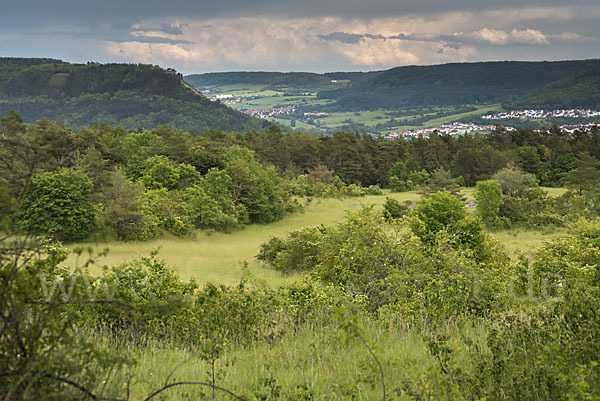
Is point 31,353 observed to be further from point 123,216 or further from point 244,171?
point 244,171

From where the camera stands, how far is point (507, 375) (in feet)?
12.2

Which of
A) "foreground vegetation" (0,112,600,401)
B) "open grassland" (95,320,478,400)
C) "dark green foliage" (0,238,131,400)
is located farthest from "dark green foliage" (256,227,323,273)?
"dark green foliage" (0,238,131,400)

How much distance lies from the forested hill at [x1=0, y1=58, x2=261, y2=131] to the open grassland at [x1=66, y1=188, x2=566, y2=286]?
107 m

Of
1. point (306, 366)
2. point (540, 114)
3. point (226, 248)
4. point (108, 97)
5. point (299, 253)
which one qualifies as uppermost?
point (108, 97)

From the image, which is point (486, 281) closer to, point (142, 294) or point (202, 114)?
point (142, 294)

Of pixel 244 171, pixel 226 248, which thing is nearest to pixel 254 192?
pixel 244 171

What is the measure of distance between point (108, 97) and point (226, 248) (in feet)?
503

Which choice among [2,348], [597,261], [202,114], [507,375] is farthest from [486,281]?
[202,114]

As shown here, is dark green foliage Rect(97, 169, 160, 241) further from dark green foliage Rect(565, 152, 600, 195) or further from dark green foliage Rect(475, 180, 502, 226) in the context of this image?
dark green foliage Rect(565, 152, 600, 195)

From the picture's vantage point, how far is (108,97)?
161500mm

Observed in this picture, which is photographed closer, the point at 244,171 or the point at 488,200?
the point at 488,200

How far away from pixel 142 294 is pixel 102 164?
92.3ft

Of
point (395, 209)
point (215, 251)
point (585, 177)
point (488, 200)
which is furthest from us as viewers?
point (585, 177)

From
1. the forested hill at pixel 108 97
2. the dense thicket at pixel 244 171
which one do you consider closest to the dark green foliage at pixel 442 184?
the dense thicket at pixel 244 171
